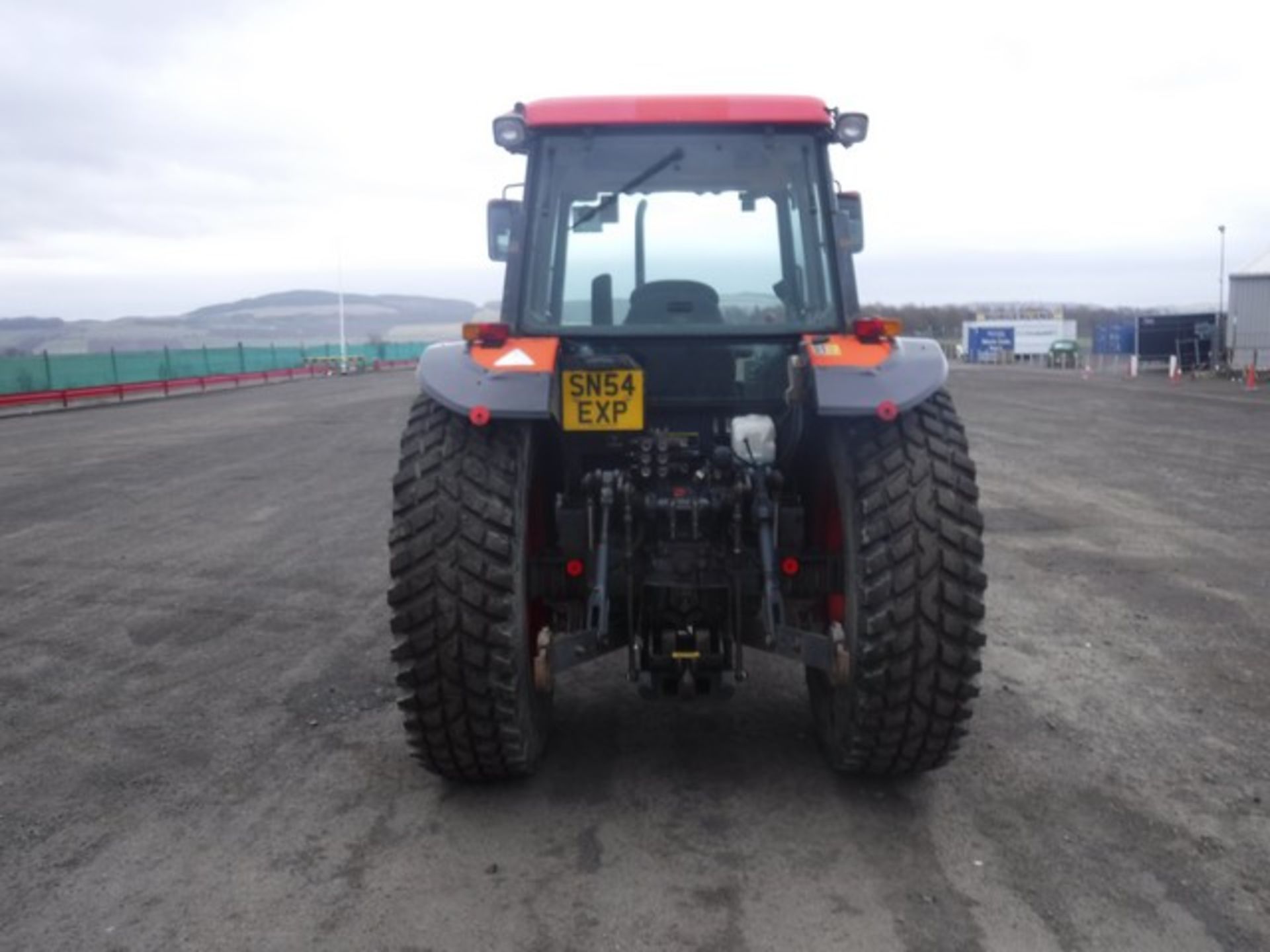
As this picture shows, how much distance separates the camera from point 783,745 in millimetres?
5094

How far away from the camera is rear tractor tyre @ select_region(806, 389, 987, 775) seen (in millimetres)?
4176

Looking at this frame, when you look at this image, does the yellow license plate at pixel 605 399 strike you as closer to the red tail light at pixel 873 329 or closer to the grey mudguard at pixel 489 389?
the grey mudguard at pixel 489 389

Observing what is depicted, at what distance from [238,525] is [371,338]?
5687 cm

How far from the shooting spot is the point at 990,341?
192 feet

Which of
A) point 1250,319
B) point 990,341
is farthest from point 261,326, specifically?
point 1250,319

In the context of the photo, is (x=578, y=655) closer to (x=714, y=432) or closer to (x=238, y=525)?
(x=714, y=432)

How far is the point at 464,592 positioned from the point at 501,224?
1.76 m

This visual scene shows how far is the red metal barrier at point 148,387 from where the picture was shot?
30328 mm

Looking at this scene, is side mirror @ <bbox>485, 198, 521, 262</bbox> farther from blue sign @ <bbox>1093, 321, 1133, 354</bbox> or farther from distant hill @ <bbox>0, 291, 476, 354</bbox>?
blue sign @ <bbox>1093, 321, 1133, 354</bbox>

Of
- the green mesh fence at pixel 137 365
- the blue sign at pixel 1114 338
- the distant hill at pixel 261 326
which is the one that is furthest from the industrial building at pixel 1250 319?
the green mesh fence at pixel 137 365

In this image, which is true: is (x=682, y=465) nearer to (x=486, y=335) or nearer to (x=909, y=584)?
(x=486, y=335)

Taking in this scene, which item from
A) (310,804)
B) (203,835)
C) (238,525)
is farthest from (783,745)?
(238,525)

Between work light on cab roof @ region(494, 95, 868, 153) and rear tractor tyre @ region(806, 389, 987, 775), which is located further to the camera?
work light on cab roof @ region(494, 95, 868, 153)

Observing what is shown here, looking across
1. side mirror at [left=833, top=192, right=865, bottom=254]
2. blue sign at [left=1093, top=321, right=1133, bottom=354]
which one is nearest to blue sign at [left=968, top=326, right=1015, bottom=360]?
blue sign at [left=1093, top=321, right=1133, bottom=354]
